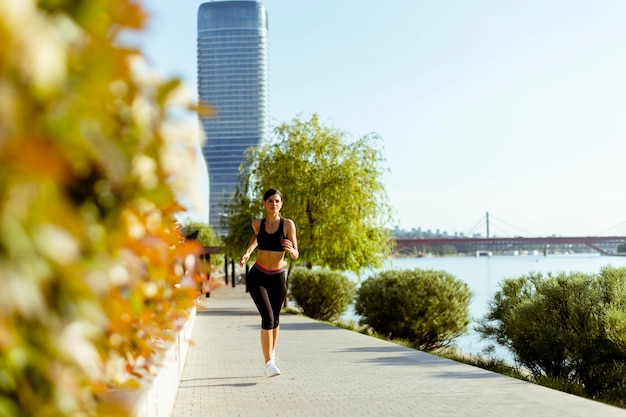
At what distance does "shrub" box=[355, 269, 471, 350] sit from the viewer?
14.7 m

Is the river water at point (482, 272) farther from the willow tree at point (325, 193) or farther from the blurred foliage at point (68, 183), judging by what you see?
the blurred foliage at point (68, 183)

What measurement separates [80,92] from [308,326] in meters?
14.7

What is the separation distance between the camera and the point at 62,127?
4.19 feet

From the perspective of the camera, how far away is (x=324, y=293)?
72.4 ft

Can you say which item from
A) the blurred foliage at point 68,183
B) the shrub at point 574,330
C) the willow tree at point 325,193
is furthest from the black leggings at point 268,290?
the willow tree at point 325,193

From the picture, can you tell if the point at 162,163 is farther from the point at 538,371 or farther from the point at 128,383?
the point at 538,371

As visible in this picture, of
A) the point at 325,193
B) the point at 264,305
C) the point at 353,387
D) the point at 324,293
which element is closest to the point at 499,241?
the point at 325,193

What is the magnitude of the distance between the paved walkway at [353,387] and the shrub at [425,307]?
3.18 m

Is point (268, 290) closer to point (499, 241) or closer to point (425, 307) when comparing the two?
point (425, 307)

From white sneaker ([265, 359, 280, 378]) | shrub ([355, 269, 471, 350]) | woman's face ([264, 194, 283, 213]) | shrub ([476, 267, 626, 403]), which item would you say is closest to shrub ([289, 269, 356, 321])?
shrub ([355, 269, 471, 350])

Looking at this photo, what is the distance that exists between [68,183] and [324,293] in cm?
2065

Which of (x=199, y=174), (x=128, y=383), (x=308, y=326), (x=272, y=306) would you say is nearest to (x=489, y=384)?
(x=272, y=306)

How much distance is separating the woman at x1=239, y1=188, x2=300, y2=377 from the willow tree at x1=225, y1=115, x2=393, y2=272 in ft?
46.8

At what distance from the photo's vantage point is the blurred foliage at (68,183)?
3.79 ft
